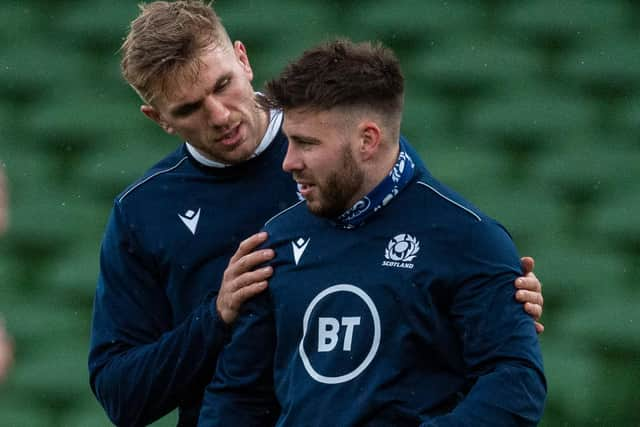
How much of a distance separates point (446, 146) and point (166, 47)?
279cm

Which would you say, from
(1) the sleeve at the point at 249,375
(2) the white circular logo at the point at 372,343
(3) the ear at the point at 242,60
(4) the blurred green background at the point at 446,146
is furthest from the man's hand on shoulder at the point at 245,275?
(4) the blurred green background at the point at 446,146

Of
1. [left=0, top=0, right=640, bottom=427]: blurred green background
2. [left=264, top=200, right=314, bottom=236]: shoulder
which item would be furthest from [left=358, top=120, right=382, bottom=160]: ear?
[left=0, top=0, right=640, bottom=427]: blurred green background

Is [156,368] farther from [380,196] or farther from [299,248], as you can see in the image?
[380,196]

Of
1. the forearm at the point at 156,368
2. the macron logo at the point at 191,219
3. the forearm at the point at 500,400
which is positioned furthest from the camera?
the macron logo at the point at 191,219

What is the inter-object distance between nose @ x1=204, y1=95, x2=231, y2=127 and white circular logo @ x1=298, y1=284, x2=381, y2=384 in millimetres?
507

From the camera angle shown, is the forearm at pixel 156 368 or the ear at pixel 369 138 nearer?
the ear at pixel 369 138

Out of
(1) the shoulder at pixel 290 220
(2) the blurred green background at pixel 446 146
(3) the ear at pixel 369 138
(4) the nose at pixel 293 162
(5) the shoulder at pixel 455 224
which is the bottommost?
(2) the blurred green background at pixel 446 146

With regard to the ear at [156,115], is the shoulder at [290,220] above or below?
below

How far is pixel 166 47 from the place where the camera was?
→ 2676mm

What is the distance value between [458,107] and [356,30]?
59 centimetres

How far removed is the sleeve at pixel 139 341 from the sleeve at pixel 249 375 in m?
0.10

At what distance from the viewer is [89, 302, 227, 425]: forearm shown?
104 inches

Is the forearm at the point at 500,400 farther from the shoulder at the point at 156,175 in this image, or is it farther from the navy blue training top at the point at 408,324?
the shoulder at the point at 156,175

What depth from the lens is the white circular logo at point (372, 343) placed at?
2.31 metres
